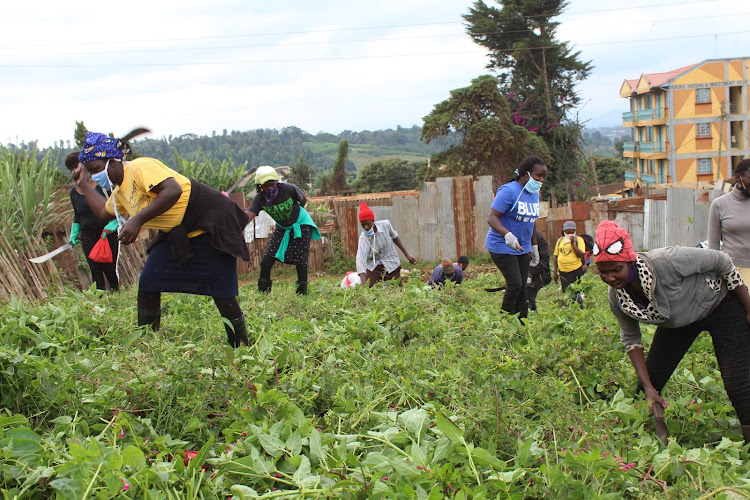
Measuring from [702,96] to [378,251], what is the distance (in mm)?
39185

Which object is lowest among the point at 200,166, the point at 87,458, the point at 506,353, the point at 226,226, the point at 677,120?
the point at 506,353

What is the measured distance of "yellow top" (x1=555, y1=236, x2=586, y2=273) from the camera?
25.9 feet

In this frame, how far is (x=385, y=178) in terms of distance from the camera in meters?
39.8

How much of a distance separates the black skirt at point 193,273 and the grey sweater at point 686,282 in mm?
2497

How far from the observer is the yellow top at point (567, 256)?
789 centimetres

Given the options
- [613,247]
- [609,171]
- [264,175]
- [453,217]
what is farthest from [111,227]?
[609,171]

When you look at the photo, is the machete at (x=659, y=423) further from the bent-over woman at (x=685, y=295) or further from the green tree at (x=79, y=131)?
the green tree at (x=79, y=131)

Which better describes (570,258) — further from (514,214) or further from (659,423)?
(659,423)

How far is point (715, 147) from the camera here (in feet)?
132

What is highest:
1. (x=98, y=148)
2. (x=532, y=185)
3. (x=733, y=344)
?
(x=98, y=148)

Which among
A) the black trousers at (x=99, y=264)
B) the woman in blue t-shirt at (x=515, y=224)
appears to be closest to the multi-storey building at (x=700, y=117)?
the woman in blue t-shirt at (x=515, y=224)

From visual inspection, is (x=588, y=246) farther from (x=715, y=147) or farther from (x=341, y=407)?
(x=715, y=147)

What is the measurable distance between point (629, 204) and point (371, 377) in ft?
39.6

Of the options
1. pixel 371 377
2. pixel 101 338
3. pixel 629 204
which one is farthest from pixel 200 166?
pixel 371 377
